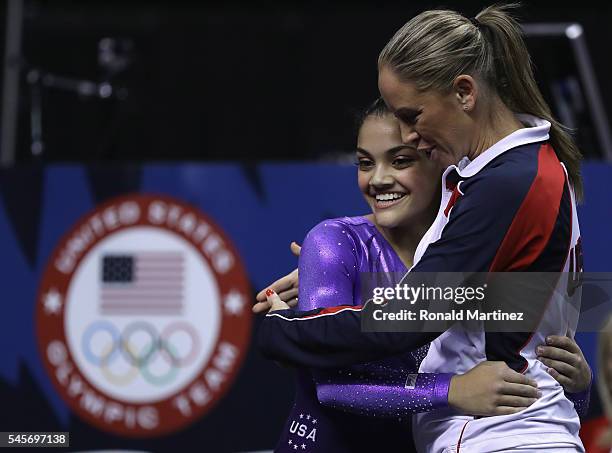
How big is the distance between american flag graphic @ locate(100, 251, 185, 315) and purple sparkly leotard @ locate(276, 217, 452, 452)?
1.42 metres

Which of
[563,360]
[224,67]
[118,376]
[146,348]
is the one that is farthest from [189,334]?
[224,67]

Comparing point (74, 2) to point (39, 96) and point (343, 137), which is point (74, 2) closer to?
point (39, 96)

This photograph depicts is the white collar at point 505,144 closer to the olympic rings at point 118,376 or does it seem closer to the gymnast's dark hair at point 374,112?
the gymnast's dark hair at point 374,112

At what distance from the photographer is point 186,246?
3254mm

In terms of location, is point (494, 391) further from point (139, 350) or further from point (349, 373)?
point (139, 350)

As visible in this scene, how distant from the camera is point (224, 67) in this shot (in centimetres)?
585

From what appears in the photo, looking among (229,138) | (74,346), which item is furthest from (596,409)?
(229,138)

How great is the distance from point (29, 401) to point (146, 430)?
408mm

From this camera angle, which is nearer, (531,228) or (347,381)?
(531,228)

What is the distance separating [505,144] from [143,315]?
1939mm

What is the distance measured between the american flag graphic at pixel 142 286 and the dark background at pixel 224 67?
249 centimetres

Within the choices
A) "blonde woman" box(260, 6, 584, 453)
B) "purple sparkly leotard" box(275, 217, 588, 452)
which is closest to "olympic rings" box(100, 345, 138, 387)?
"purple sparkly leotard" box(275, 217, 588, 452)

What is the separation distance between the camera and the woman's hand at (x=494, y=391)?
1.49 m

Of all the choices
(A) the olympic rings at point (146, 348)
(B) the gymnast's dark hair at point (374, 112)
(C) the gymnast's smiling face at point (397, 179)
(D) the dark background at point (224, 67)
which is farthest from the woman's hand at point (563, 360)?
(D) the dark background at point (224, 67)
